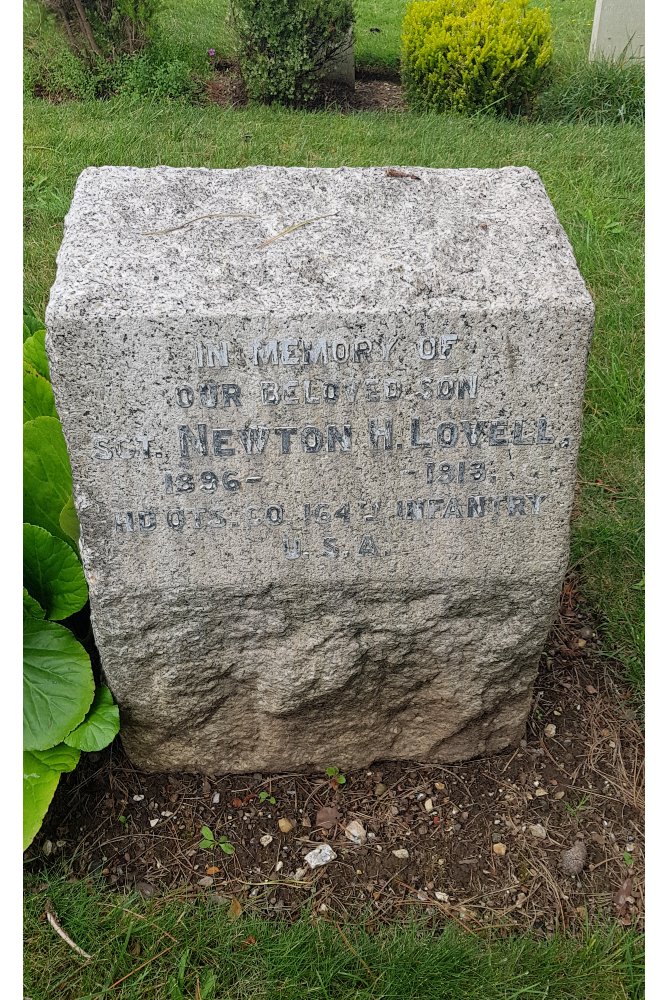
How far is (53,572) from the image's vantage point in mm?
2332

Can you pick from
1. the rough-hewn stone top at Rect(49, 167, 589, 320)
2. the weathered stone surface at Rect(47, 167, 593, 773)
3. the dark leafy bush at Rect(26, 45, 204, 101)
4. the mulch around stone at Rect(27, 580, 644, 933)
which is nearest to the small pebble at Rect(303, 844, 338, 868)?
the mulch around stone at Rect(27, 580, 644, 933)

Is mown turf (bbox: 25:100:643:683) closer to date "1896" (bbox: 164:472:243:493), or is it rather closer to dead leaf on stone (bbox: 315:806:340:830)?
dead leaf on stone (bbox: 315:806:340:830)

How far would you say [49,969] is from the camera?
2057mm

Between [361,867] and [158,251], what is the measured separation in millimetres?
1543

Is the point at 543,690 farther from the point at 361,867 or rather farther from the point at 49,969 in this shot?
the point at 49,969

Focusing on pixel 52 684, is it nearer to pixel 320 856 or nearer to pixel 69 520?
pixel 69 520

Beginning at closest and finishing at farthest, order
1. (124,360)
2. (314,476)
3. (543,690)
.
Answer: (124,360)
(314,476)
(543,690)

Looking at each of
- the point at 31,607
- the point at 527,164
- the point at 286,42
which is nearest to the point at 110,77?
the point at 286,42

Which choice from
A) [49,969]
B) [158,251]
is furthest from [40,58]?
[49,969]

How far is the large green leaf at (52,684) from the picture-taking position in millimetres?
2219

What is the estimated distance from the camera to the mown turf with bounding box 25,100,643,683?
3311 mm

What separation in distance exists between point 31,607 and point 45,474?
14.3 inches

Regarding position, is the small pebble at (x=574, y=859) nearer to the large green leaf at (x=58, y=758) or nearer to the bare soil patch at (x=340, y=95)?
the large green leaf at (x=58, y=758)

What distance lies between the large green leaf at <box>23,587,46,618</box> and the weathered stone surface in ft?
0.75
